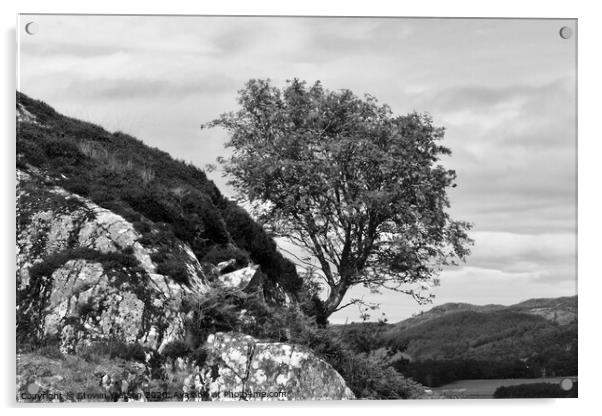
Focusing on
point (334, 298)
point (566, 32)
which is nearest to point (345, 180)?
point (334, 298)

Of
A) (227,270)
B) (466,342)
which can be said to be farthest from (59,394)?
(466,342)

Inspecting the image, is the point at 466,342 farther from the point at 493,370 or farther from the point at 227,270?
the point at 227,270

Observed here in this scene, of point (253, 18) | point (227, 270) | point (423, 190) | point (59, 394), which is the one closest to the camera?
point (59, 394)

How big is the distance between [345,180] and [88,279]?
10.3 m

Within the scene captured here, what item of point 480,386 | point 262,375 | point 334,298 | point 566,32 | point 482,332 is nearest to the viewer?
point 262,375

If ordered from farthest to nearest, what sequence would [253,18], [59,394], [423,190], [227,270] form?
1. [423,190]
2. [227,270]
3. [253,18]
4. [59,394]

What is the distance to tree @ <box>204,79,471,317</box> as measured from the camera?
26.0m

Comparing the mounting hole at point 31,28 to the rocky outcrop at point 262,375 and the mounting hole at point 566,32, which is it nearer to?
the rocky outcrop at point 262,375

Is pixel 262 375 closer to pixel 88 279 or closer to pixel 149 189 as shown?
pixel 88 279

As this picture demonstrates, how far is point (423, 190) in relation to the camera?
26.0 meters

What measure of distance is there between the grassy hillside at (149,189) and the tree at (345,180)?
47.1 inches

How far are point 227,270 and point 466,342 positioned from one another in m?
7.36

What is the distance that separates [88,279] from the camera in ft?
61.2

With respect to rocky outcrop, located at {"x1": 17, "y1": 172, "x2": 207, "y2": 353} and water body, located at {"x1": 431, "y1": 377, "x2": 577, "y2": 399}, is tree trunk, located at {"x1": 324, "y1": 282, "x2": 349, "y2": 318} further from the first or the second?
rocky outcrop, located at {"x1": 17, "y1": 172, "x2": 207, "y2": 353}
